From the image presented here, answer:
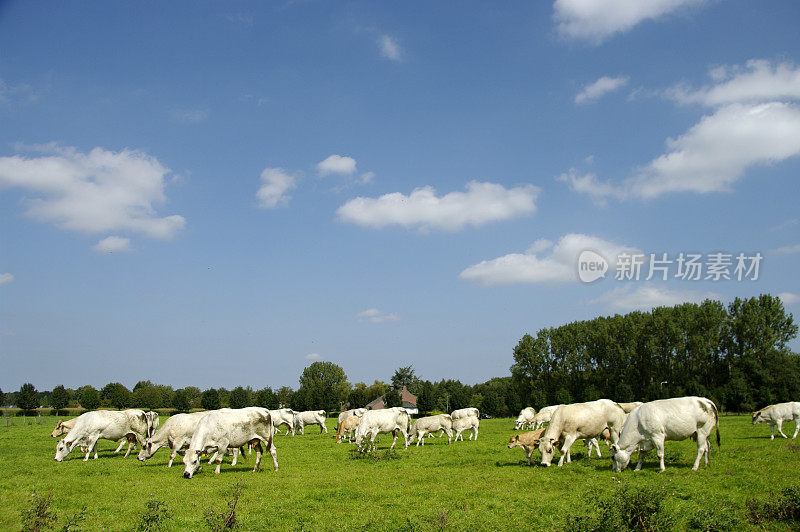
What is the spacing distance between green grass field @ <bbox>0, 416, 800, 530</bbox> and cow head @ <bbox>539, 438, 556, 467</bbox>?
0.75 meters

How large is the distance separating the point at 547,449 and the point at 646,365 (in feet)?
195

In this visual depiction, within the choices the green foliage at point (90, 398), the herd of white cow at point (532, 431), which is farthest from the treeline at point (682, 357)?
the green foliage at point (90, 398)

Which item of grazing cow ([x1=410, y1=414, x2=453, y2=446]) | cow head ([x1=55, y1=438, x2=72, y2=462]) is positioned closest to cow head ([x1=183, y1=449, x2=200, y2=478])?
cow head ([x1=55, y1=438, x2=72, y2=462])

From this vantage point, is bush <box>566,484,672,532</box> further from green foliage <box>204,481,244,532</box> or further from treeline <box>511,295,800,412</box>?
treeline <box>511,295,800,412</box>

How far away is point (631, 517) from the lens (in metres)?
9.02

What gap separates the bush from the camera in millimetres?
8891

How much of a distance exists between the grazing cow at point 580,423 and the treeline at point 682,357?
169 ft

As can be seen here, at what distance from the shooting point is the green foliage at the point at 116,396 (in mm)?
98750

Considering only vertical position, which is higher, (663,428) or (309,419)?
(663,428)

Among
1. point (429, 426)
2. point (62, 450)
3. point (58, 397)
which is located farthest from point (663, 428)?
point (58, 397)

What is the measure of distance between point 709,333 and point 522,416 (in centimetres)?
3234

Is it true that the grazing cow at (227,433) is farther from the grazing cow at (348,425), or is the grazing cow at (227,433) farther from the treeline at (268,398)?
the treeline at (268,398)

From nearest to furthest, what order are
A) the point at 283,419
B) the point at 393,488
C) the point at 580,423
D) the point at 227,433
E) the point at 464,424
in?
the point at 393,488
the point at 227,433
the point at 580,423
the point at 464,424
the point at 283,419

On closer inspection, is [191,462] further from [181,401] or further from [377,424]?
[181,401]
